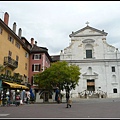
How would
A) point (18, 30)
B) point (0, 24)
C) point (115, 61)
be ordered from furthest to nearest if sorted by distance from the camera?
point (115, 61) < point (18, 30) < point (0, 24)

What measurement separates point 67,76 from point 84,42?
25743 mm

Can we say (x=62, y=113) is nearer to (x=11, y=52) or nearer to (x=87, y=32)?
(x=11, y=52)

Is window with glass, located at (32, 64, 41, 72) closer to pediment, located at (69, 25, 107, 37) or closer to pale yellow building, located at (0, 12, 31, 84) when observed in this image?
pale yellow building, located at (0, 12, 31, 84)

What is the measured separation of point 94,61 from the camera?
51.4m

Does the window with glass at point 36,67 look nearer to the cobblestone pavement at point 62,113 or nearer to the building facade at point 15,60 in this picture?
the building facade at point 15,60

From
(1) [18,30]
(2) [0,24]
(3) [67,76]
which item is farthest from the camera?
(1) [18,30]

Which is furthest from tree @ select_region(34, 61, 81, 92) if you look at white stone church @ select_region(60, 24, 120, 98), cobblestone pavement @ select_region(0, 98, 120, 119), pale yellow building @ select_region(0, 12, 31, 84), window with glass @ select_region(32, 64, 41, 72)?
white stone church @ select_region(60, 24, 120, 98)

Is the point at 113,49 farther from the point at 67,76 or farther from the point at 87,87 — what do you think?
the point at 67,76

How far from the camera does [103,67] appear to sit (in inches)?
1989

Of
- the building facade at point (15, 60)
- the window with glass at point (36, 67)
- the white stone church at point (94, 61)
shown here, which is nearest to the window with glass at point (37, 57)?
the building facade at point (15, 60)

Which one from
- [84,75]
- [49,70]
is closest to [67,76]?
[49,70]

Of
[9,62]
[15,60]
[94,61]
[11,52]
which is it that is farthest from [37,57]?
[94,61]

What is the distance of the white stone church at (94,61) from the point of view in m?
48.6

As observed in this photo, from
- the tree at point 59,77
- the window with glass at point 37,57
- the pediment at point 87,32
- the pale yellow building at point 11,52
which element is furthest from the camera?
the pediment at point 87,32
